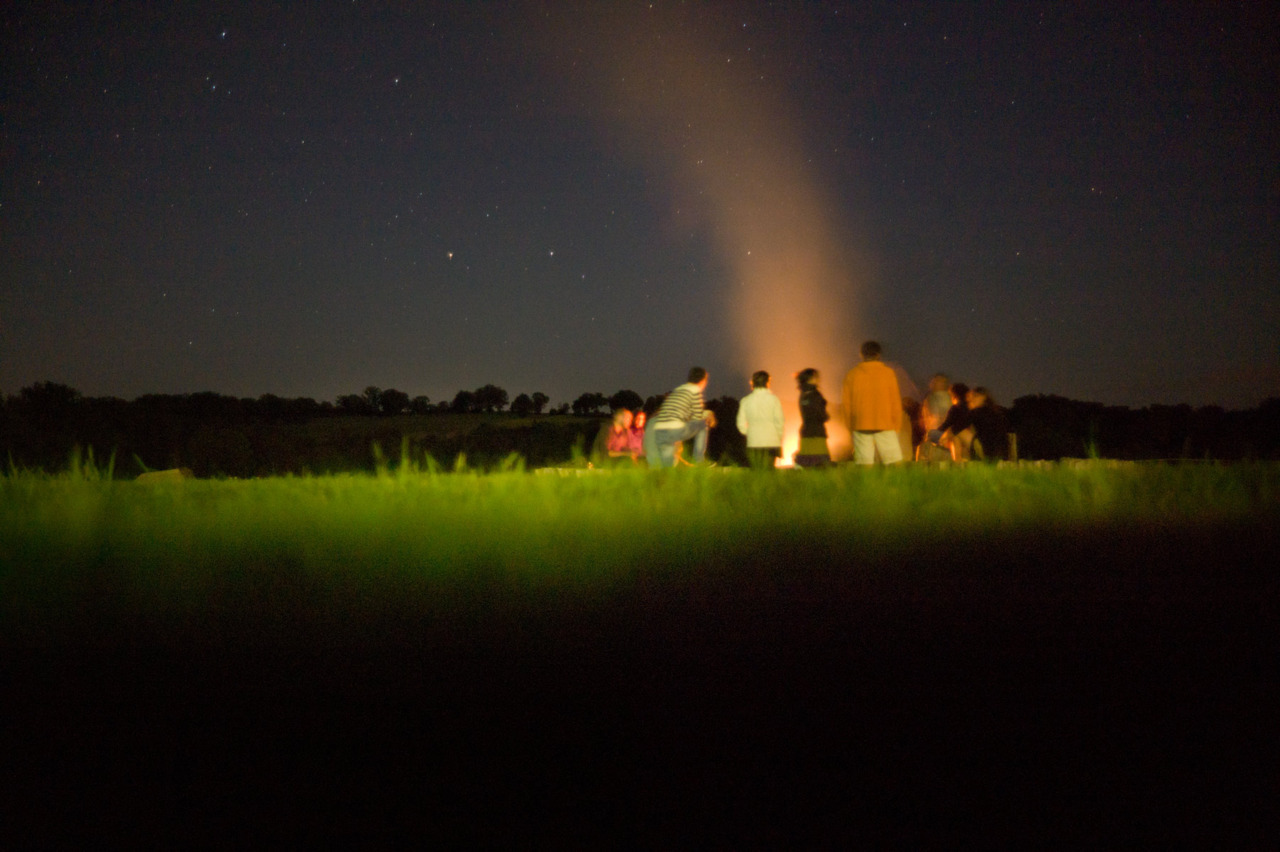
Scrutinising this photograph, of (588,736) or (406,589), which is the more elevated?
(406,589)

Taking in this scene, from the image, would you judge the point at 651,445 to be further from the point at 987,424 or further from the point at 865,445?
the point at 987,424

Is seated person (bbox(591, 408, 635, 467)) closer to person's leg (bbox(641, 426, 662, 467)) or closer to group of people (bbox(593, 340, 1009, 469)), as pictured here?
group of people (bbox(593, 340, 1009, 469))

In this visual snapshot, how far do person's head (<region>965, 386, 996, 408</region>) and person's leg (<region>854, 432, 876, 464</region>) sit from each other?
187 centimetres

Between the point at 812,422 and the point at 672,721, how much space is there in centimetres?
750

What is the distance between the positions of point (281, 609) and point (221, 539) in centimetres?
114

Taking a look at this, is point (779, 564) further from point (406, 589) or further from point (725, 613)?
point (406, 589)

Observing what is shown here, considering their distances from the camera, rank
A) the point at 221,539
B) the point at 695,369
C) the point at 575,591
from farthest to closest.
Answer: the point at 695,369 → the point at 221,539 → the point at 575,591

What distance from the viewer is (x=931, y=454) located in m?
9.34

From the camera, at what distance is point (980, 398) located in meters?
9.52

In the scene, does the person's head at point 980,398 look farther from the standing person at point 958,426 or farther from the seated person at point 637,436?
the seated person at point 637,436

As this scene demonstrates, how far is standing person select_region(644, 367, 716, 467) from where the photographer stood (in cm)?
823

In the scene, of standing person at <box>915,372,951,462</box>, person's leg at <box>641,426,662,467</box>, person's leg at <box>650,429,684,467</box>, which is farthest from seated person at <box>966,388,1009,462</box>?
person's leg at <box>641,426,662,467</box>

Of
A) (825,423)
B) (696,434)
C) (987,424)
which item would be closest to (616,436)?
(696,434)

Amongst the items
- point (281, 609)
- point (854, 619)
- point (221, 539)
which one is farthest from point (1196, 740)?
point (221, 539)
